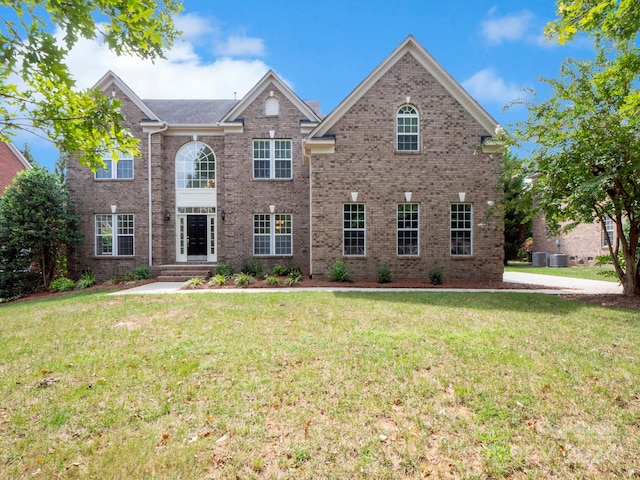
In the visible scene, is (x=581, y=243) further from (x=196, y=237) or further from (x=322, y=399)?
(x=322, y=399)

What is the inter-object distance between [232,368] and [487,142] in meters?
11.3

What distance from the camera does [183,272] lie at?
48.3ft

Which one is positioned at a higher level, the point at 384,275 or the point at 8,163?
the point at 8,163

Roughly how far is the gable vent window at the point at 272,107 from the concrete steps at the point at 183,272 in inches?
298

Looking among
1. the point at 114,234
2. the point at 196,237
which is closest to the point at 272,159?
the point at 196,237

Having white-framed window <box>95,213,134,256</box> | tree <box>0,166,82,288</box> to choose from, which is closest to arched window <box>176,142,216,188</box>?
white-framed window <box>95,213,134,256</box>

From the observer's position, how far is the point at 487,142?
11633 millimetres

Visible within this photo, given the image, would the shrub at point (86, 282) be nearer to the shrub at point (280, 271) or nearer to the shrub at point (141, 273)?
the shrub at point (141, 273)

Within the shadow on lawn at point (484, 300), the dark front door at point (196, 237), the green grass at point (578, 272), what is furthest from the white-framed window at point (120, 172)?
the green grass at point (578, 272)

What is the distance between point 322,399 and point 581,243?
27084mm

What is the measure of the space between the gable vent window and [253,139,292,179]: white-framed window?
4.12 feet

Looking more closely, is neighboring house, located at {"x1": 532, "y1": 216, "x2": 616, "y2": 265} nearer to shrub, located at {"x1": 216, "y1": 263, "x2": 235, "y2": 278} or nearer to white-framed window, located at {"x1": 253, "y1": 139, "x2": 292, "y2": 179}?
white-framed window, located at {"x1": 253, "y1": 139, "x2": 292, "y2": 179}

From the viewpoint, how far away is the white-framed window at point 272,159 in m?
15.6

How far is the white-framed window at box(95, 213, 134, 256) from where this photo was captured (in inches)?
621
